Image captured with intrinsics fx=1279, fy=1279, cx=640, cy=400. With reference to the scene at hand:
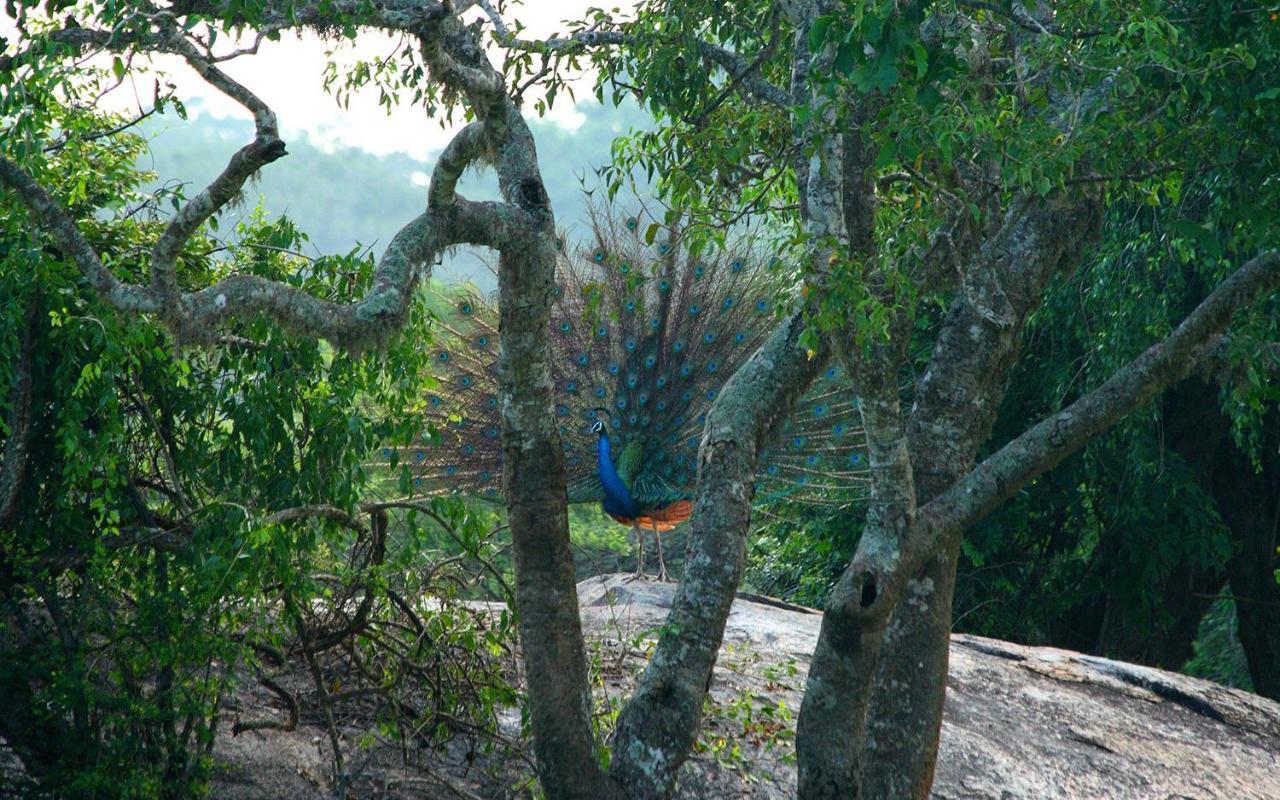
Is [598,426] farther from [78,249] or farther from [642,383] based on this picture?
[78,249]

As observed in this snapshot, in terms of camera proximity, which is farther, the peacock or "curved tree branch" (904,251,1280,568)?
the peacock

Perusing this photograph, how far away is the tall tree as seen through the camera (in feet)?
12.9

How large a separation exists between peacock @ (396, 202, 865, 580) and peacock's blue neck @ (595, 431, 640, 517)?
233 millimetres

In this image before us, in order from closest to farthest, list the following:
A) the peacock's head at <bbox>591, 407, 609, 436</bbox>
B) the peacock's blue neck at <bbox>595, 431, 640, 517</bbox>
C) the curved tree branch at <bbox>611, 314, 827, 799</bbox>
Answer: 1. the curved tree branch at <bbox>611, 314, 827, 799</bbox>
2. the peacock's blue neck at <bbox>595, 431, 640, 517</bbox>
3. the peacock's head at <bbox>591, 407, 609, 436</bbox>

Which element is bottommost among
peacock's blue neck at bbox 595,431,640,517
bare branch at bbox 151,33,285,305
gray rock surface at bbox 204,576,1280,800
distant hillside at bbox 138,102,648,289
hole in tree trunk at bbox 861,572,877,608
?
gray rock surface at bbox 204,576,1280,800

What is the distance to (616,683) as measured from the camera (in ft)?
21.2

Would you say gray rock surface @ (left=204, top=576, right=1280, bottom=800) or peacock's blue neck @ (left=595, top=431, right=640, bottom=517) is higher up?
peacock's blue neck @ (left=595, top=431, right=640, bottom=517)

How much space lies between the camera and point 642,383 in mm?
11727

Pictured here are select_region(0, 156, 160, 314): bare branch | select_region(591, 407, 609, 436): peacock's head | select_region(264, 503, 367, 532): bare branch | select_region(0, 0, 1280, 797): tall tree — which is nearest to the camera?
select_region(0, 156, 160, 314): bare branch

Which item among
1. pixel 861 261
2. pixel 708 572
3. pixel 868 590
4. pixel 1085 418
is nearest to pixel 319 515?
pixel 708 572

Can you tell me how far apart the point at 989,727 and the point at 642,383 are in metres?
5.57

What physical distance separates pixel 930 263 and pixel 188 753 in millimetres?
3473

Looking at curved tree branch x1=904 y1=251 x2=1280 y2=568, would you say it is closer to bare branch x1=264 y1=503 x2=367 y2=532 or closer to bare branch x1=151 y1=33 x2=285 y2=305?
bare branch x1=264 y1=503 x2=367 y2=532

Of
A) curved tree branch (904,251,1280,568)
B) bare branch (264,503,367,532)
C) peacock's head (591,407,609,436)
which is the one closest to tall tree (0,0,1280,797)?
curved tree branch (904,251,1280,568)
